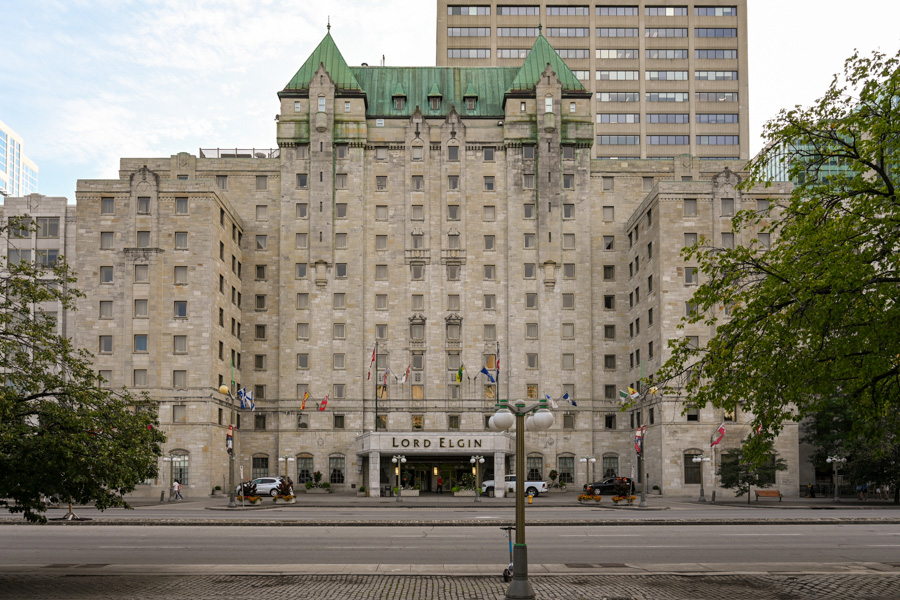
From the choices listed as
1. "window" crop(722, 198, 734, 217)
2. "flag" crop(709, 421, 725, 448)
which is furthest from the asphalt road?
"window" crop(722, 198, 734, 217)

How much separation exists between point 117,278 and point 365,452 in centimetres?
2698

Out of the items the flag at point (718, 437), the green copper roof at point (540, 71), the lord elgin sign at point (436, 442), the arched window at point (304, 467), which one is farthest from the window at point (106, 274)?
the flag at point (718, 437)

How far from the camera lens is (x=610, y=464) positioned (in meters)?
88.1

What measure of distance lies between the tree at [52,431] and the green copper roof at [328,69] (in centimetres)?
7158

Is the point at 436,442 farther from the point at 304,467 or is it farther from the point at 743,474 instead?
the point at 743,474

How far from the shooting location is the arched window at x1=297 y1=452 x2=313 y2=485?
282 ft

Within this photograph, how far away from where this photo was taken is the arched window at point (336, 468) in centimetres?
8600

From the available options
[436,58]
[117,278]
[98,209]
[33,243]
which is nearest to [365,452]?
[117,278]

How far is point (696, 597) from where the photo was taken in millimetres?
19812

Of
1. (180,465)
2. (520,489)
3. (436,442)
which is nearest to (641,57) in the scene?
(436,442)

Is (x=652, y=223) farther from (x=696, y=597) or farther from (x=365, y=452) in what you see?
(x=696, y=597)

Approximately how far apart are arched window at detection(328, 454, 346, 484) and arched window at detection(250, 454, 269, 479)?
20.9 ft

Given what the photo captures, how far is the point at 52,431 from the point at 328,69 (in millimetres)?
76190

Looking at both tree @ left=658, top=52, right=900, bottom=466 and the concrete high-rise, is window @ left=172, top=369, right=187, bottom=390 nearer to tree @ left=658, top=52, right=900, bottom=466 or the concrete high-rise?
tree @ left=658, top=52, right=900, bottom=466
